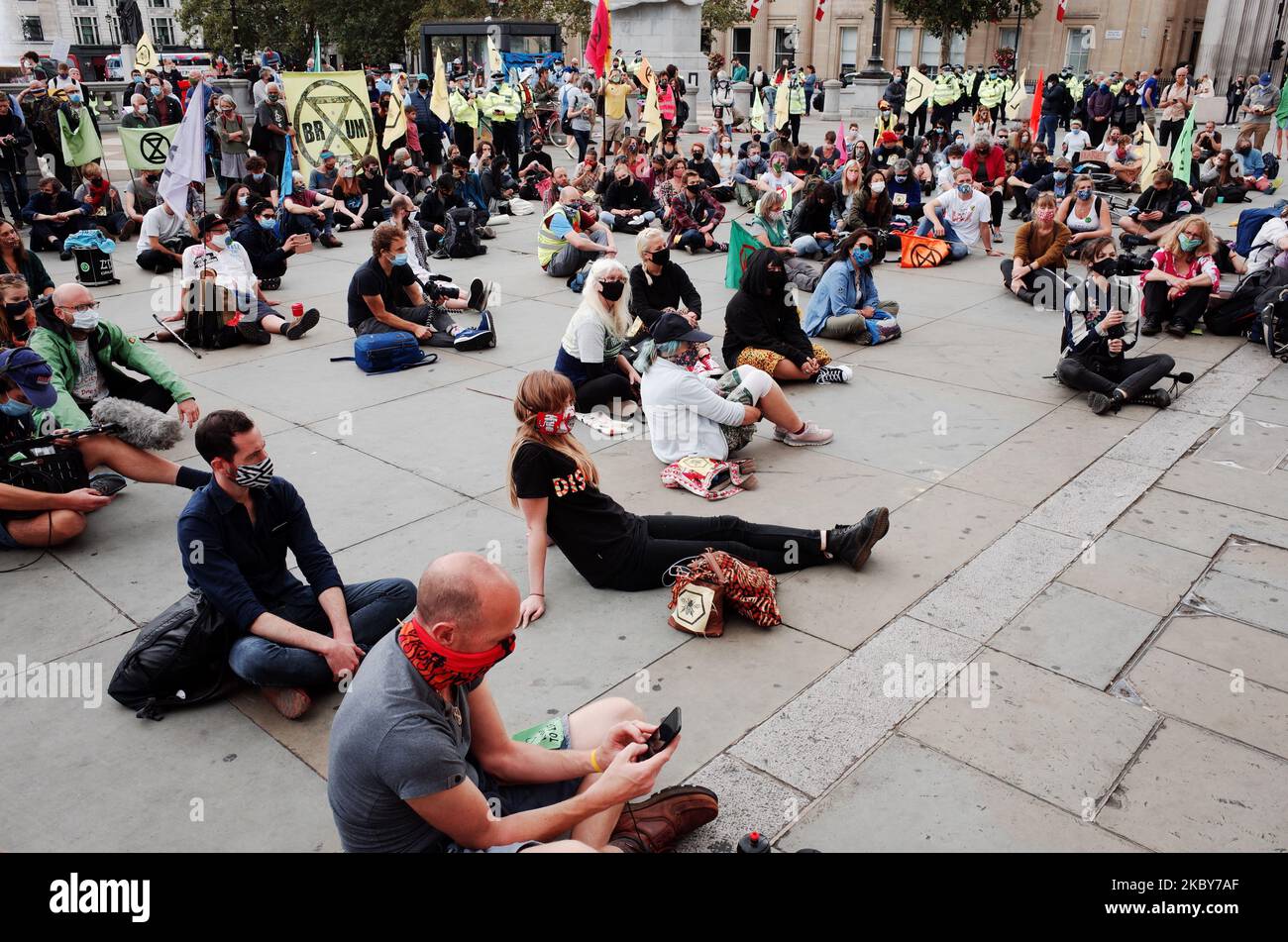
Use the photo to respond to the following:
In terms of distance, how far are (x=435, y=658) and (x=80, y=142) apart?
17.3 meters

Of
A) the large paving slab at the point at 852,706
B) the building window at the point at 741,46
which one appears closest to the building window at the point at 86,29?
the building window at the point at 741,46

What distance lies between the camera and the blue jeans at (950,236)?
539 inches

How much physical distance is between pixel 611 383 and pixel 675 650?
137 inches

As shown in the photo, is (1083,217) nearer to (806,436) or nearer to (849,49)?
(806,436)

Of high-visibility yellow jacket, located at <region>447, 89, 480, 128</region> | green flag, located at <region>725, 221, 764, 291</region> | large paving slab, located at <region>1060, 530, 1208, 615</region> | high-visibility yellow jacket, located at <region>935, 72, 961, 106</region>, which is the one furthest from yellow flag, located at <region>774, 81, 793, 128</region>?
large paving slab, located at <region>1060, 530, 1208, 615</region>

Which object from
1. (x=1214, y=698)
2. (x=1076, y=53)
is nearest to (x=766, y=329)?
(x=1214, y=698)

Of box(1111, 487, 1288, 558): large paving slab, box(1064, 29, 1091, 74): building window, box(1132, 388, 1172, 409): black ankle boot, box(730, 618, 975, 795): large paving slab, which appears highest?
box(1064, 29, 1091, 74): building window

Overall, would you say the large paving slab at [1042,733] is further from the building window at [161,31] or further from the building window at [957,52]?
the building window at [161,31]

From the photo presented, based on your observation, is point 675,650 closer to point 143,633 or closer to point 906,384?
point 143,633

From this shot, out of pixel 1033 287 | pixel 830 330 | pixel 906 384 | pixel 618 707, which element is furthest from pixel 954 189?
pixel 618 707

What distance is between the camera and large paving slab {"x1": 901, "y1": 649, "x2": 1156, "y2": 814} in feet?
12.7

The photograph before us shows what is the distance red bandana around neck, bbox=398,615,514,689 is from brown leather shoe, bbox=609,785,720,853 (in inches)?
36.8

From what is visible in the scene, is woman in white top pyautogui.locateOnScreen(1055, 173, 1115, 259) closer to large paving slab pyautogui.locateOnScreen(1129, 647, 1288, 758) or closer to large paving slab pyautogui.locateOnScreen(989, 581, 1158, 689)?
large paving slab pyautogui.locateOnScreen(989, 581, 1158, 689)

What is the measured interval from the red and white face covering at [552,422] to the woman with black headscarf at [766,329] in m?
3.47
